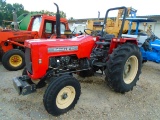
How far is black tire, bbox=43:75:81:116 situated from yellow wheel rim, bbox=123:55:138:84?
149cm

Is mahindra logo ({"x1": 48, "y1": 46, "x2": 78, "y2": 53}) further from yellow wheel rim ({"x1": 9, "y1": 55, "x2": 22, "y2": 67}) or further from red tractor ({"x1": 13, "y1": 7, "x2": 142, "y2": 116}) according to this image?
yellow wheel rim ({"x1": 9, "y1": 55, "x2": 22, "y2": 67})

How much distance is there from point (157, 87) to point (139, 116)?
1735mm

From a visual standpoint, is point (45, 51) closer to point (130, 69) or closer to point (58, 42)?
point (58, 42)

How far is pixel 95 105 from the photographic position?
3.13 m

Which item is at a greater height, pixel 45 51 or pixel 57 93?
pixel 45 51

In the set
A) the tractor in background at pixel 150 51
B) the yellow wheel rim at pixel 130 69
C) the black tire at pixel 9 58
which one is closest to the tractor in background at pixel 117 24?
the tractor in background at pixel 150 51

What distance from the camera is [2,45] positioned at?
5547mm

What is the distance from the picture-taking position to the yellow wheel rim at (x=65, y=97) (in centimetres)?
274

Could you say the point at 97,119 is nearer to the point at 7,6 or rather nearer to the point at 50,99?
the point at 50,99

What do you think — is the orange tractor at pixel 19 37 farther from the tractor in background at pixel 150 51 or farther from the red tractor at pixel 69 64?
the tractor in background at pixel 150 51

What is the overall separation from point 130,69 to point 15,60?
3.56 m

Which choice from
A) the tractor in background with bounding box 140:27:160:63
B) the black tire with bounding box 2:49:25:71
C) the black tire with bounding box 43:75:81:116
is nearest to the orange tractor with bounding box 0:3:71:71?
the black tire with bounding box 2:49:25:71

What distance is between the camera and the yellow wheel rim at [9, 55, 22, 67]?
203 inches

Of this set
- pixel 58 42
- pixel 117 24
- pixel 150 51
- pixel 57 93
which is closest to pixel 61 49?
pixel 58 42
